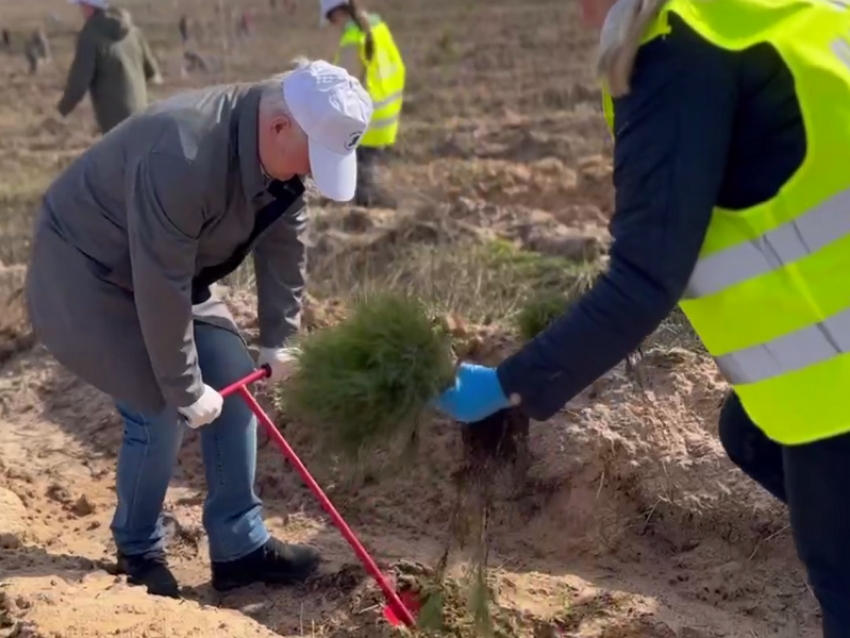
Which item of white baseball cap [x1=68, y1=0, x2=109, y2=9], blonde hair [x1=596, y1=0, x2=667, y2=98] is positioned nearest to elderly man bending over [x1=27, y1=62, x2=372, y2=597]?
blonde hair [x1=596, y1=0, x2=667, y2=98]

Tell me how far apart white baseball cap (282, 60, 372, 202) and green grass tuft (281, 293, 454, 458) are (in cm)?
37

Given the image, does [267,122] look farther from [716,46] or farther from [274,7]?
[274,7]

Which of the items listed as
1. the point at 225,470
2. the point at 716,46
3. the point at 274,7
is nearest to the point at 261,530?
the point at 225,470

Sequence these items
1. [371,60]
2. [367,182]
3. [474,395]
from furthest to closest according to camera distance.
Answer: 1. [367,182]
2. [371,60]
3. [474,395]

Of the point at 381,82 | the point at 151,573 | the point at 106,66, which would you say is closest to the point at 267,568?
the point at 151,573

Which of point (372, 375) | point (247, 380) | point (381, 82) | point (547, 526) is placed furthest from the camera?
point (381, 82)

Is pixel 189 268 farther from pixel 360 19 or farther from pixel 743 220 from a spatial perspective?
pixel 360 19

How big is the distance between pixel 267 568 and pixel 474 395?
5.77ft

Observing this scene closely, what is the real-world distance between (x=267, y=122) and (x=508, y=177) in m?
7.08

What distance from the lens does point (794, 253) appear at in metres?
2.15

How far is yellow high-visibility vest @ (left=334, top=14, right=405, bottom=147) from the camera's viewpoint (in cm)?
796

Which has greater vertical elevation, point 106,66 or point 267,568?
point 106,66

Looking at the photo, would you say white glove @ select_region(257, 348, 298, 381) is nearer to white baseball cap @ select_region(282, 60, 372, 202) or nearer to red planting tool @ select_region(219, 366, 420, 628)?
red planting tool @ select_region(219, 366, 420, 628)

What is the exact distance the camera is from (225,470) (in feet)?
12.8
